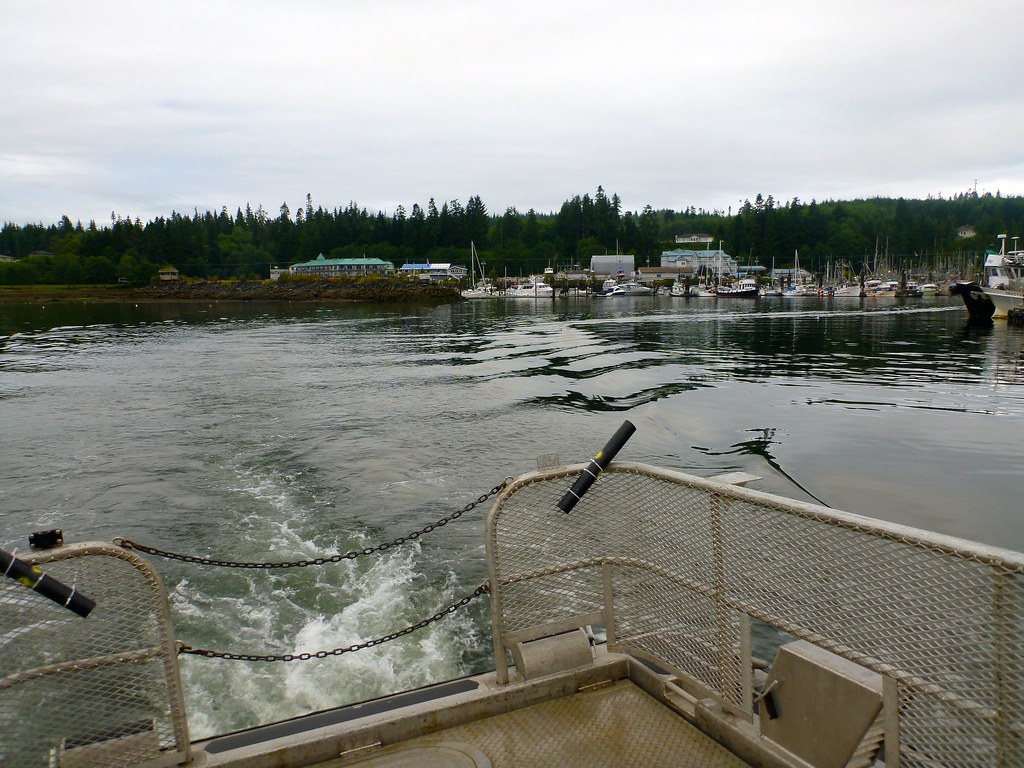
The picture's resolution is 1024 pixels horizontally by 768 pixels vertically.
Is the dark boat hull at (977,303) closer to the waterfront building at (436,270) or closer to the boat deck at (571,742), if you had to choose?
the boat deck at (571,742)

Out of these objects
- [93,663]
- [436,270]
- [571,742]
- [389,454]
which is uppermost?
[436,270]

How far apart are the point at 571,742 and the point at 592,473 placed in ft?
5.27


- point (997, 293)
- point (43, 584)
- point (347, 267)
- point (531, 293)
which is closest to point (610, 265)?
point (531, 293)

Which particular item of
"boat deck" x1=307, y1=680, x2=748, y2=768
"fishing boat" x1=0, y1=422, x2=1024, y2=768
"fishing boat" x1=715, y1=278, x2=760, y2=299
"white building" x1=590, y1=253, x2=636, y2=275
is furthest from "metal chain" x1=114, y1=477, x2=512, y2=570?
"white building" x1=590, y1=253, x2=636, y2=275

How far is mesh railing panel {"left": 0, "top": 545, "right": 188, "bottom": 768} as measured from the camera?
3.61 m

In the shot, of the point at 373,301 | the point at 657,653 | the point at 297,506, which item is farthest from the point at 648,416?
the point at 373,301

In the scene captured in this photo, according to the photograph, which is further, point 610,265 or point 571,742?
point 610,265

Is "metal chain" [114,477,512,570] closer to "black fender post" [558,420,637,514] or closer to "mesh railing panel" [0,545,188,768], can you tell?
"mesh railing panel" [0,545,188,768]

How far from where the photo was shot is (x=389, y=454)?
15.3 metres

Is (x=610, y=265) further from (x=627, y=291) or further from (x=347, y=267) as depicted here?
(x=347, y=267)

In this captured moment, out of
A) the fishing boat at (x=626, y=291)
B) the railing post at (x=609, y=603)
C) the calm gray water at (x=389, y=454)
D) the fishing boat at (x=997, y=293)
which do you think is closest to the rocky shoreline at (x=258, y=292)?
the fishing boat at (x=626, y=291)

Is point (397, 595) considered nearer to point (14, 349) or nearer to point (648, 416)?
point (648, 416)

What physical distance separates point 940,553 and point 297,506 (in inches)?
415

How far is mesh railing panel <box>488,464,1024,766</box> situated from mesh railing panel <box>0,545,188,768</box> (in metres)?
1.95
